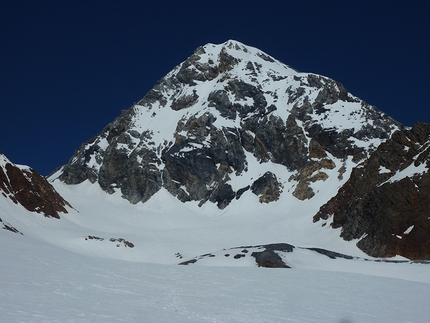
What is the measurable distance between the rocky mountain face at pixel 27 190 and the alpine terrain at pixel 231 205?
22 centimetres

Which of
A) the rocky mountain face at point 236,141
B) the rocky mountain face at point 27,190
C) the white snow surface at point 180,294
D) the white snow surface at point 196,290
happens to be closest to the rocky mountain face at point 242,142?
the rocky mountain face at point 236,141

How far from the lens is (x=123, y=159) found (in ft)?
287

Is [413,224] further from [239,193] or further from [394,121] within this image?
[394,121]

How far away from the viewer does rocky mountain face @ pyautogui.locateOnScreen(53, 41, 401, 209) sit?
74500mm

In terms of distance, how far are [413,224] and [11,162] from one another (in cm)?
4813

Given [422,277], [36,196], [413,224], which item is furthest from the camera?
[36,196]

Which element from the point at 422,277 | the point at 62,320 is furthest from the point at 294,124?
the point at 62,320

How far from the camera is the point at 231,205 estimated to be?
240 ft

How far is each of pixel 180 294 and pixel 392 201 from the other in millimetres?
33758

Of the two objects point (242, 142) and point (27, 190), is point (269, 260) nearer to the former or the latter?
point (27, 190)

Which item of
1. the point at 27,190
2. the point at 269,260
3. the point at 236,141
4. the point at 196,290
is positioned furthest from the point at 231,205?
the point at 196,290

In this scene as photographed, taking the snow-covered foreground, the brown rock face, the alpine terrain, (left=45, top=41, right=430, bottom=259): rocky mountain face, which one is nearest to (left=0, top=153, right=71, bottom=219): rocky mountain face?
the alpine terrain

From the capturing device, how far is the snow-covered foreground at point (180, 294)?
9617 millimetres

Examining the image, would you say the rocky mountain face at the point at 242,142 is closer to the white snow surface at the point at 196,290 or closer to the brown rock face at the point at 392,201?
the brown rock face at the point at 392,201
